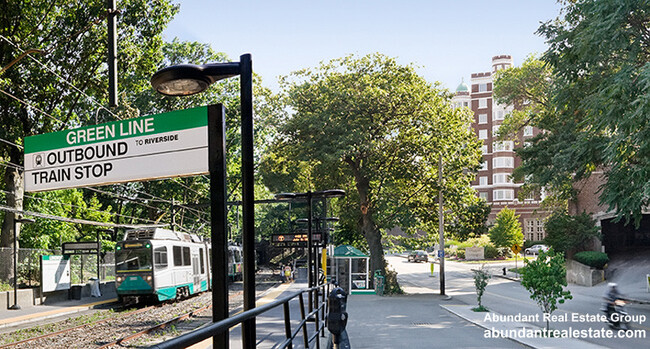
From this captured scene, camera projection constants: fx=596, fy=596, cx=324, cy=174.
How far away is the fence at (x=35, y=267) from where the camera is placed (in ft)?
88.5

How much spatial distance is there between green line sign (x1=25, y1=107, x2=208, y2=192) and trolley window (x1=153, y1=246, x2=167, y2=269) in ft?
75.8

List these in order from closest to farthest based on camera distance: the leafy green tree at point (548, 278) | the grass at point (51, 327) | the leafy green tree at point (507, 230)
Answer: the grass at point (51, 327) < the leafy green tree at point (548, 278) < the leafy green tree at point (507, 230)

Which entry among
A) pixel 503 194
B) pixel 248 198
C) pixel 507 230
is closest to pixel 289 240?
pixel 248 198

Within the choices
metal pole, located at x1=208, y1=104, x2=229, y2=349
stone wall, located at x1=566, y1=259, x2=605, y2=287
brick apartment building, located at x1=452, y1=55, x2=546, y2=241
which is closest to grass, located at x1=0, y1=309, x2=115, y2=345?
metal pole, located at x1=208, y1=104, x2=229, y2=349

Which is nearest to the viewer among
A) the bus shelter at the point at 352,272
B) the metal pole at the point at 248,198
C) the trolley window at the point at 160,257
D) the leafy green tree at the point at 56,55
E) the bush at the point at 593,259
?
the metal pole at the point at 248,198

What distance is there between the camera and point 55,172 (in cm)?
491

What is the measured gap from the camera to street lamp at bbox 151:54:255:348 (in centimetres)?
435

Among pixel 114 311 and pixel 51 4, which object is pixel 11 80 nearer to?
pixel 51 4

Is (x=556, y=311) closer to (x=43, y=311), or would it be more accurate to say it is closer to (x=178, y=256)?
(x=178, y=256)

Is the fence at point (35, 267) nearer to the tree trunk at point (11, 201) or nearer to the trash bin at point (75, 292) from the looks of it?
the tree trunk at point (11, 201)

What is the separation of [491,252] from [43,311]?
216ft

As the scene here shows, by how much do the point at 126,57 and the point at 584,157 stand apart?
2093cm

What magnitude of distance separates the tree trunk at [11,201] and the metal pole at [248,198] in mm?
23849

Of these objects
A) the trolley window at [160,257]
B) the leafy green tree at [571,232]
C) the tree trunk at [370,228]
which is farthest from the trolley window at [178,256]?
the leafy green tree at [571,232]
